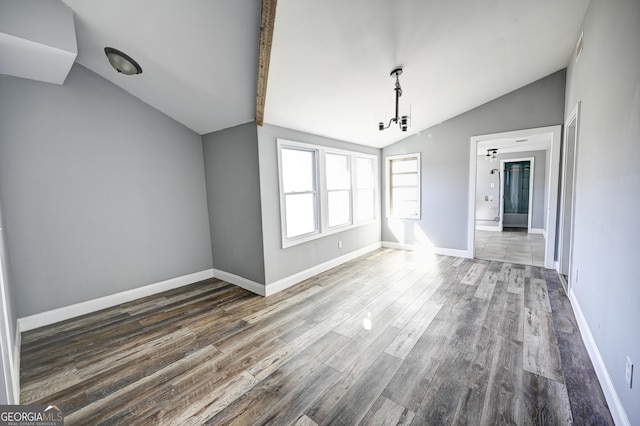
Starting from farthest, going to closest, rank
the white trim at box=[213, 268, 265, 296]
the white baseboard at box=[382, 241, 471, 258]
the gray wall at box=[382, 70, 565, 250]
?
the white baseboard at box=[382, 241, 471, 258] < the gray wall at box=[382, 70, 565, 250] < the white trim at box=[213, 268, 265, 296]

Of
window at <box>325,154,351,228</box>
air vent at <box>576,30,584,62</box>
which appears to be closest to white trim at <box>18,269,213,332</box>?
window at <box>325,154,351,228</box>

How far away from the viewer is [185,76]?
2.67 metres

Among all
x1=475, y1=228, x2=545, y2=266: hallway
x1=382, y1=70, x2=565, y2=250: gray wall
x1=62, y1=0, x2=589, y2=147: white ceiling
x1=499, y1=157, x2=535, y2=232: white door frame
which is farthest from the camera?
x1=499, y1=157, x2=535, y2=232: white door frame

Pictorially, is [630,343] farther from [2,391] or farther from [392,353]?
[2,391]

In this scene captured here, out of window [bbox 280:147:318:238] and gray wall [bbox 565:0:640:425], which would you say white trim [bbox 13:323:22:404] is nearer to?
window [bbox 280:147:318:238]

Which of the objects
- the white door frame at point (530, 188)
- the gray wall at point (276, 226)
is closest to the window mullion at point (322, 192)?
the gray wall at point (276, 226)

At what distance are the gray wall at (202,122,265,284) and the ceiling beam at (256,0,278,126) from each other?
0.54 m

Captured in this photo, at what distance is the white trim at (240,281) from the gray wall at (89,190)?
1.39 feet

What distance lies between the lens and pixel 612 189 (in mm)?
1790

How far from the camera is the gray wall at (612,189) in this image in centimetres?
145

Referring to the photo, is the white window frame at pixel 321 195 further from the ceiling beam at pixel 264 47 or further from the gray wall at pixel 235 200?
the ceiling beam at pixel 264 47

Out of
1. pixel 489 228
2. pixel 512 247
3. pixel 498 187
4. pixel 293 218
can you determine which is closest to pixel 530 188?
pixel 498 187

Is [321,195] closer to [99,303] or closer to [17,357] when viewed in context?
[99,303]

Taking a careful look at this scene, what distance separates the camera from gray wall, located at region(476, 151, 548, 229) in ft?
23.1
